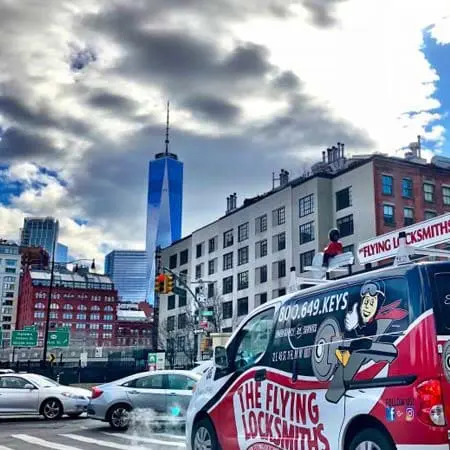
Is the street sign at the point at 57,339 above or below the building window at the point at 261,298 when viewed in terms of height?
below

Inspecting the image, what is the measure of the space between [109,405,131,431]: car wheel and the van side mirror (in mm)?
7635

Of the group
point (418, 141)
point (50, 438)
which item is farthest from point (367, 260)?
point (418, 141)

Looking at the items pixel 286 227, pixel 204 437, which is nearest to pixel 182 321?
pixel 286 227

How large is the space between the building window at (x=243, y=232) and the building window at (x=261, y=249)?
10.8 feet

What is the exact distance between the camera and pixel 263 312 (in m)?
8.16

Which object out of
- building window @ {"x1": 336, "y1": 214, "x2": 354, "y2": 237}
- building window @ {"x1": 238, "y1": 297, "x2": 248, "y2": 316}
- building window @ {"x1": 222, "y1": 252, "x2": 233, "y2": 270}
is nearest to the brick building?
building window @ {"x1": 222, "y1": 252, "x2": 233, "y2": 270}

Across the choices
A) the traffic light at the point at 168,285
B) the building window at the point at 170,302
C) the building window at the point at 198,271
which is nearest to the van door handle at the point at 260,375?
the traffic light at the point at 168,285

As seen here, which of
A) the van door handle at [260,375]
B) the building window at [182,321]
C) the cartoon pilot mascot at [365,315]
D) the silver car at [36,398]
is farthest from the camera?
the building window at [182,321]

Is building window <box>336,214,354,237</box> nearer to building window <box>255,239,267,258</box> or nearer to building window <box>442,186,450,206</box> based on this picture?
building window <box>442,186,450,206</box>

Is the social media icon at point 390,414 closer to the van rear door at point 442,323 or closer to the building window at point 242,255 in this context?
the van rear door at point 442,323

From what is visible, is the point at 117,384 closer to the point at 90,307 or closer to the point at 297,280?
the point at 297,280

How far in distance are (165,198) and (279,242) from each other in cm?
11801

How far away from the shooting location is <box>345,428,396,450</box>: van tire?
559cm

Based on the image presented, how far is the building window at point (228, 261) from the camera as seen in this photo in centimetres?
7697
